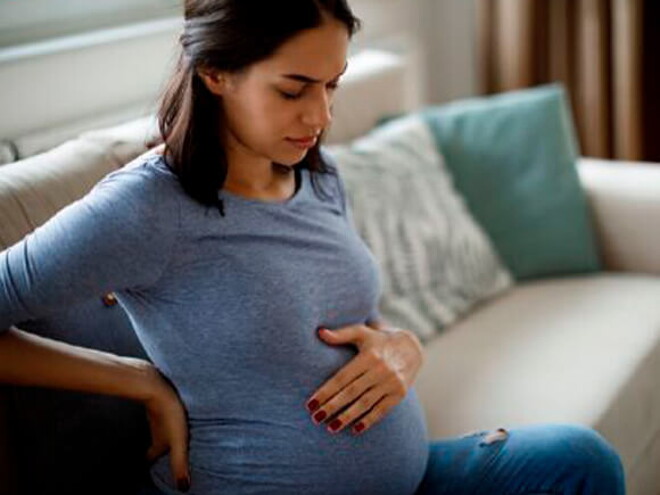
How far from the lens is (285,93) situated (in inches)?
54.2

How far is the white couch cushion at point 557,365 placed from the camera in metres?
1.88

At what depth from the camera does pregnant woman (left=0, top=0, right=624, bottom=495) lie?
129 centimetres

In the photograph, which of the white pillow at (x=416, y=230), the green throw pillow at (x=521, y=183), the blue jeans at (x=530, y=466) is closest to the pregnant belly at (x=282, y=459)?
the blue jeans at (x=530, y=466)

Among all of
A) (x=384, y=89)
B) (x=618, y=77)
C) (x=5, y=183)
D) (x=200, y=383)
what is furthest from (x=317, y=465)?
(x=618, y=77)

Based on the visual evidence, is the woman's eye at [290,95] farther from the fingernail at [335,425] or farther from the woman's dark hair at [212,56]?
the fingernail at [335,425]

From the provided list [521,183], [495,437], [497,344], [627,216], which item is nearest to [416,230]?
[497,344]

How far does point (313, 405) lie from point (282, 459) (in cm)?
8

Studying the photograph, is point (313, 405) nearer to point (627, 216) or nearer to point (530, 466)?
point (530, 466)

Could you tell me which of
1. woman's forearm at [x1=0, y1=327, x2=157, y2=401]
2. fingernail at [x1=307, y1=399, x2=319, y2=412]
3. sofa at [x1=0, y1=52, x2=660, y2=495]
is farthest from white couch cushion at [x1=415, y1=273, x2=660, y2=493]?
woman's forearm at [x1=0, y1=327, x2=157, y2=401]

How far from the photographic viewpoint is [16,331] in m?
1.31

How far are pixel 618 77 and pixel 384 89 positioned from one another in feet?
3.54

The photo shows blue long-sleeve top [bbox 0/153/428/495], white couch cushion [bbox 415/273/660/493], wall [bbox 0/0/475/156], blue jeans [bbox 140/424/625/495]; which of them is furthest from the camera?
wall [bbox 0/0/475/156]

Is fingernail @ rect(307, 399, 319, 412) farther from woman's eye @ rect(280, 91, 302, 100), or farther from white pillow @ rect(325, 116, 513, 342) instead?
white pillow @ rect(325, 116, 513, 342)

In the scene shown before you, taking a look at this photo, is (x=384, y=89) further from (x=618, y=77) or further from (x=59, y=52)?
(x=618, y=77)
